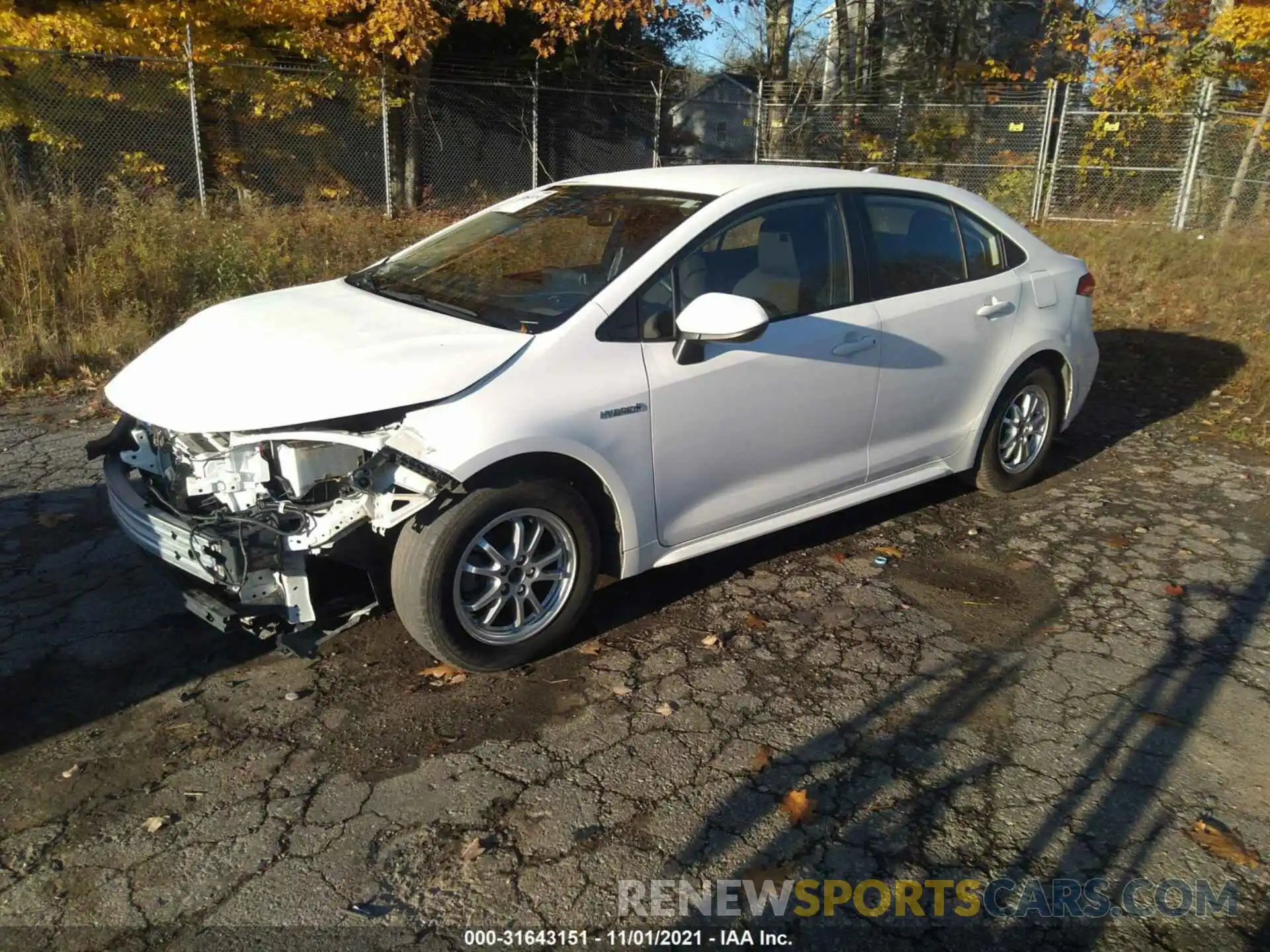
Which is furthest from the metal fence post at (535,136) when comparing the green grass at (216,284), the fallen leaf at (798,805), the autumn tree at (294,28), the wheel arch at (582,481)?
the fallen leaf at (798,805)

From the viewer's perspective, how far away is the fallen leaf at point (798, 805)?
2.99 metres

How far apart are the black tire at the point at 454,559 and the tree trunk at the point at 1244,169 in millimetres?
15228

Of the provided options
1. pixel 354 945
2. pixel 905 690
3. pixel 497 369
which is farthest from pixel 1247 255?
pixel 354 945

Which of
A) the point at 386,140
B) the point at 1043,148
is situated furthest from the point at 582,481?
the point at 1043,148

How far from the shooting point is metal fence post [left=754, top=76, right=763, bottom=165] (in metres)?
18.3

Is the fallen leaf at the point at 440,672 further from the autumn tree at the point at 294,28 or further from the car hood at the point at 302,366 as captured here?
the autumn tree at the point at 294,28

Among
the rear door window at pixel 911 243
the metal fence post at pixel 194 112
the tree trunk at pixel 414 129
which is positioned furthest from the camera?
the tree trunk at pixel 414 129

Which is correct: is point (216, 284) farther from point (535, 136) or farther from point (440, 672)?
point (535, 136)

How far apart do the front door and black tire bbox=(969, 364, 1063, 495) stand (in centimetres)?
111

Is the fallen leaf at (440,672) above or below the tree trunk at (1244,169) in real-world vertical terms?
below

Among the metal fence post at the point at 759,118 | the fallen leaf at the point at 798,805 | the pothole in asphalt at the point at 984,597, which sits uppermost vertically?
the metal fence post at the point at 759,118

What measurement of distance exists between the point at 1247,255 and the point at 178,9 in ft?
47.7

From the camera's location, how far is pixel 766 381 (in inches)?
162

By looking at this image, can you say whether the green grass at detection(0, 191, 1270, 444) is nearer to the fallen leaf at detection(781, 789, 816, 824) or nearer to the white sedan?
the white sedan
